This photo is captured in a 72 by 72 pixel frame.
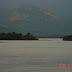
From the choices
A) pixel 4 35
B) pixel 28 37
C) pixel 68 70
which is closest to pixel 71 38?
pixel 28 37

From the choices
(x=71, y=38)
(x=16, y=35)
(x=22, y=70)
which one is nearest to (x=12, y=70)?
(x=22, y=70)

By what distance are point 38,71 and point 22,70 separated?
1.47 ft

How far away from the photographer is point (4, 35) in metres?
45.2

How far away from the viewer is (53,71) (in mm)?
6301

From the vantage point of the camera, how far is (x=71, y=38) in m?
40.9

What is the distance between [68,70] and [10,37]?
38869mm

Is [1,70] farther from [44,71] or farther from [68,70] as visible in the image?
[68,70]

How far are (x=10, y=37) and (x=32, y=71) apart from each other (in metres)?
38.9

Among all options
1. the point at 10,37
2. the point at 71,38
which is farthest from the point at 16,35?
the point at 71,38

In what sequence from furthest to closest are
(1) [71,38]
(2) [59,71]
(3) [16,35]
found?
(3) [16,35] < (1) [71,38] < (2) [59,71]

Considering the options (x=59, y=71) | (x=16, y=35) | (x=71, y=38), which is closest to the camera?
(x=59, y=71)

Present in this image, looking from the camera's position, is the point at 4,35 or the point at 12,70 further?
the point at 4,35

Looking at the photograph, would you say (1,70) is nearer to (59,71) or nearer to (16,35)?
(59,71)

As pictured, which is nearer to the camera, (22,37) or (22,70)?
(22,70)
